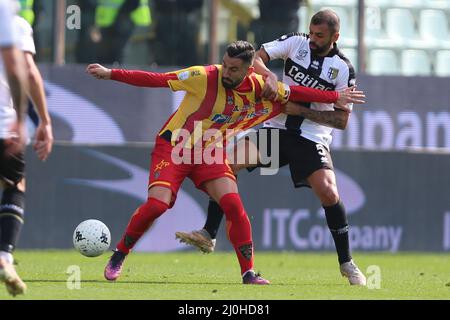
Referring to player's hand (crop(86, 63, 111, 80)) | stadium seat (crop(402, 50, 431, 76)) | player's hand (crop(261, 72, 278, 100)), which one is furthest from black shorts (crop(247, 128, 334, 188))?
stadium seat (crop(402, 50, 431, 76))

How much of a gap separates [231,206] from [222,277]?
4.18ft

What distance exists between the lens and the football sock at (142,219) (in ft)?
30.1

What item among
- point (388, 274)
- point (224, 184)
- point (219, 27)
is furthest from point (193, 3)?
point (224, 184)

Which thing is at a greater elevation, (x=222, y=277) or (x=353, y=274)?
(x=353, y=274)

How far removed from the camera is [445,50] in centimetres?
1750

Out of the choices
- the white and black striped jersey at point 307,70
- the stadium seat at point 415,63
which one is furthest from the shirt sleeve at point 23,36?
the stadium seat at point 415,63

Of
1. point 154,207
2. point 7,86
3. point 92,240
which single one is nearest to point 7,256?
point 7,86

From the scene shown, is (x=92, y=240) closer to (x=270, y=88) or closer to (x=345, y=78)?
(x=270, y=88)

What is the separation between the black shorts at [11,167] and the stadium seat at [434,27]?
35.9 feet

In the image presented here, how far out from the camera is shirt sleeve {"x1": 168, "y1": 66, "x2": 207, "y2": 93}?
919cm

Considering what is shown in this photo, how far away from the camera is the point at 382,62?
1734 cm

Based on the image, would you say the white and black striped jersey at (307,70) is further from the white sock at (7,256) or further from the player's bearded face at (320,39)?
the white sock at (7,256)

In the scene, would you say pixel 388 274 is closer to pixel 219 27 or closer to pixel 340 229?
pixel 340 229

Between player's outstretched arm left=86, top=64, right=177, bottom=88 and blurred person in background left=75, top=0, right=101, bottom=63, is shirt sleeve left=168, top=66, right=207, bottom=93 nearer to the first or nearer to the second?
player's outstretched arm left=86, top=64, right=177, bottom=88
